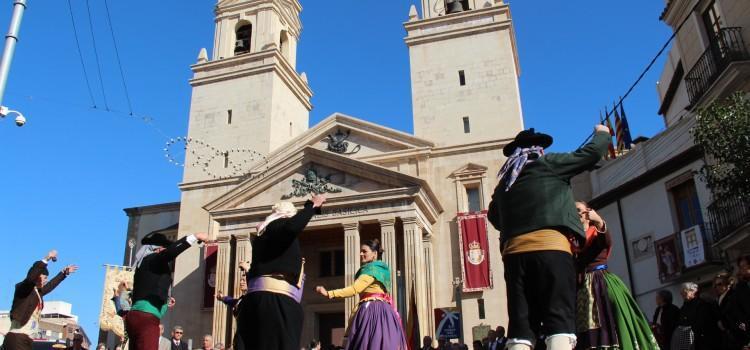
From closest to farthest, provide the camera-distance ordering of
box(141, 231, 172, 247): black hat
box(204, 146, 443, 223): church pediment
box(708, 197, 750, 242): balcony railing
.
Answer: box(141, 231, 172, 247): black hat → box(708, 197, 750, 242): balcony railing → box(204, 146, 443, 223): church pediment

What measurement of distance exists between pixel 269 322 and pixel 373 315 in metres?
2.22

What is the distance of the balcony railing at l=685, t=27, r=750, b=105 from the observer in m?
16.9

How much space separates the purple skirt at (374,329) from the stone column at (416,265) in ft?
44.9

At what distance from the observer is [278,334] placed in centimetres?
505

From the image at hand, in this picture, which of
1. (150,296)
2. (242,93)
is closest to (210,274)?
(242,93)

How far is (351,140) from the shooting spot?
28.5m

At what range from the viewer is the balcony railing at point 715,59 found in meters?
16.9

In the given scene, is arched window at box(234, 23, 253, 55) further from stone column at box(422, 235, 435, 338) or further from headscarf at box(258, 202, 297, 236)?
headscarf at box(258, 202, 297, 236)

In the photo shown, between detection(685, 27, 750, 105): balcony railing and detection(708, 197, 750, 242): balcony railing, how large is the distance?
3299 mm

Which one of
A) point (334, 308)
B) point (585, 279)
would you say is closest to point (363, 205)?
point (334, 308)

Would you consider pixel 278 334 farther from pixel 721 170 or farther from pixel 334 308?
pixel 334 308

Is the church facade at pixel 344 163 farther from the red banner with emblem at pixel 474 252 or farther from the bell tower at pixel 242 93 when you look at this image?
the red banner with emblem at pixel 474 252

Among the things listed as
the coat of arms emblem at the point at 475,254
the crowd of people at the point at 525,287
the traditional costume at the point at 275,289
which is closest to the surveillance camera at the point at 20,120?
the crowd of people at the point at 525,287

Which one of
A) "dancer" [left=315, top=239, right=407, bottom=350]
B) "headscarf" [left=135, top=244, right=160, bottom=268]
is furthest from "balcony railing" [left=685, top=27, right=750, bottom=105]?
"headscarf" [left=135, top=244, right=160, bottom=268]
